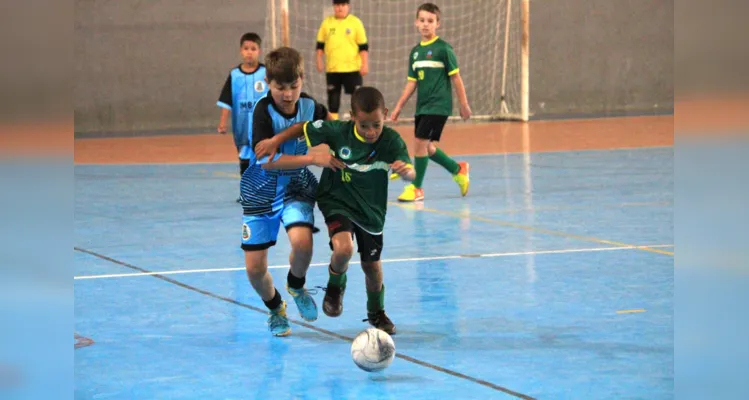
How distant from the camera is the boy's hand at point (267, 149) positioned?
477cm

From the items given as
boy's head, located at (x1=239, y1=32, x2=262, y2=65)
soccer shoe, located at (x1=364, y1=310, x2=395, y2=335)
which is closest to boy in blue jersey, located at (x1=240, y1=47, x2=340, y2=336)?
soccer shoe, located at (x1=364, y1=310, x2=395, y2=335)

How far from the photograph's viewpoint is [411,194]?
1018cm

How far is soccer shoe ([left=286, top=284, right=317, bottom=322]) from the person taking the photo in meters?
5.07

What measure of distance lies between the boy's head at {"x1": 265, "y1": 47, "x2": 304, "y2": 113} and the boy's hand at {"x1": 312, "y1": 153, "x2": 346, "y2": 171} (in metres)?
0.33

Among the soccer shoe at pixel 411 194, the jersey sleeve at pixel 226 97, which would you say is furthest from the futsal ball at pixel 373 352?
the soccer shoe at pixel 411 194

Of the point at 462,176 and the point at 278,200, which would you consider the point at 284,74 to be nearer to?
the point at 278,200

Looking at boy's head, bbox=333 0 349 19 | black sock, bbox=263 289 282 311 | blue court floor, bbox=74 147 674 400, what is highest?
boy's head, bbox=333 0 349 19

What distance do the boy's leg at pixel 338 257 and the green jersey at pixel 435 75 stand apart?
538cm

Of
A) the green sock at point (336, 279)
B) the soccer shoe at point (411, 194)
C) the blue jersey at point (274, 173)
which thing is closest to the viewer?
the blue jersey at point (274, 173)

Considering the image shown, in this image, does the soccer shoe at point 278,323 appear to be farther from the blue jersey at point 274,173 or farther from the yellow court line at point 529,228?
the yellow court line at point 529,228

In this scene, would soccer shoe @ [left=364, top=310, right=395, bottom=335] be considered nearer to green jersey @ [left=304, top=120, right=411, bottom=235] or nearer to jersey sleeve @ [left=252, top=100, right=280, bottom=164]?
green jersey @ [left=304, top=120, right=411, bottom=235]

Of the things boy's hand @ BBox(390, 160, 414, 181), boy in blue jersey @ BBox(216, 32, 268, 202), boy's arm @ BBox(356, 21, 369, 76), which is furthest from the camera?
boy's arm @ BBox(356, 21, 369, 76)

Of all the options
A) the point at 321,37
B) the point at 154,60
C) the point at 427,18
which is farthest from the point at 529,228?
the point at 154,60
